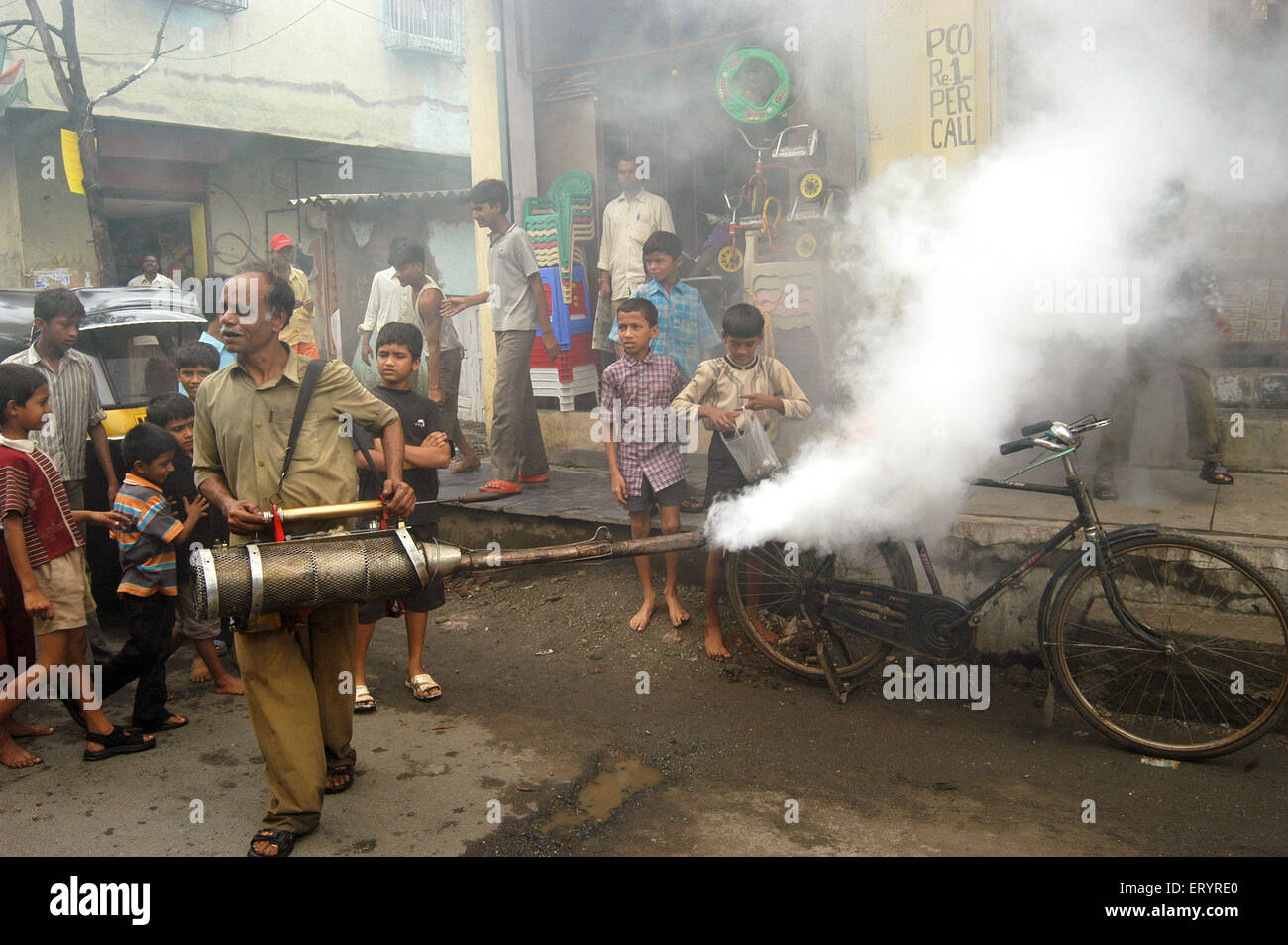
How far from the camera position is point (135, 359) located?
6984 mm

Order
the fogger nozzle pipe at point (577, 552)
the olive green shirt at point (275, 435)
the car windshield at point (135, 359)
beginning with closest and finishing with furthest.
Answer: the olive green shirt at point (275, 435), the fogger nozzle pipe at point (577, 552), the car windshield at point (135, 359)

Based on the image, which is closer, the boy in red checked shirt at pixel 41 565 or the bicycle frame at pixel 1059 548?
the bicycle frame at pixel 1059 548

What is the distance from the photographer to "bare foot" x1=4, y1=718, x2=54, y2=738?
436 centimetres

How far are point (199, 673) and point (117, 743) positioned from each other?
88cm

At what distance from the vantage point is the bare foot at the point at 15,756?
405 centimetres

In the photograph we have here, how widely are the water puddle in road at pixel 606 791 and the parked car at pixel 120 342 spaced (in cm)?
363

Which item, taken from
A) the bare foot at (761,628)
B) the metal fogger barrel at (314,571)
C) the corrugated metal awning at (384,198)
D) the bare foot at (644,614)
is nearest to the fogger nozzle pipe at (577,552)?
the metal fogger barrel at (314,571)

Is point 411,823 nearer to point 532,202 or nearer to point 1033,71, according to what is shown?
point 1033,71

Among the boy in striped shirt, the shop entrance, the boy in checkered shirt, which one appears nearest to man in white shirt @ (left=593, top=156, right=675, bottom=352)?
the boy in checkered shirt

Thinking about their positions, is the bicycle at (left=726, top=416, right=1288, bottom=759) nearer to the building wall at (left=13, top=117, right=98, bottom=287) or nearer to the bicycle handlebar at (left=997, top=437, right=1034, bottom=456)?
the bicycle handlebar at (left=997, top=437, right=1034, bottom=456)

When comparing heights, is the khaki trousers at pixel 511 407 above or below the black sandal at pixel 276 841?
above

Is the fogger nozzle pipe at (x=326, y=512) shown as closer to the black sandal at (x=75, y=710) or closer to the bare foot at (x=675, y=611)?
the black sandal at (x=75, y=710)

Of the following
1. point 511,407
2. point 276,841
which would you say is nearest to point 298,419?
point 276,841

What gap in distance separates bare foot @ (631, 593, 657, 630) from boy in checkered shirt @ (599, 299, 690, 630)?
183 mm
